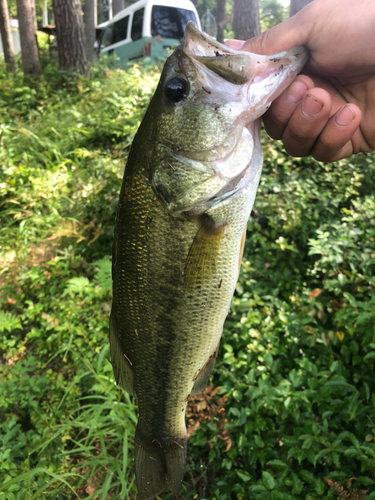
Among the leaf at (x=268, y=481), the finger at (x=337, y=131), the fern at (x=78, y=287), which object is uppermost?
the finger at (x=337, y=131)

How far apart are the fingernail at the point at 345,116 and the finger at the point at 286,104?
173 millimetres

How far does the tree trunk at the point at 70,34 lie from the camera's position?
25.5 ft

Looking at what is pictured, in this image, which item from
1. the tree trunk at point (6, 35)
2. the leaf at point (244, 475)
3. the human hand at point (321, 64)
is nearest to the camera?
the human hand at point (321, 64)

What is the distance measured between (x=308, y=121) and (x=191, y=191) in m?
0.69

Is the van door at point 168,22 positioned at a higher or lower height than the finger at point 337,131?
lower

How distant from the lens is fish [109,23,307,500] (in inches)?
50.7

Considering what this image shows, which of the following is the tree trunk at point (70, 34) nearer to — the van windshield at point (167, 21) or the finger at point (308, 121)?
the van windshield at point (167, 21)

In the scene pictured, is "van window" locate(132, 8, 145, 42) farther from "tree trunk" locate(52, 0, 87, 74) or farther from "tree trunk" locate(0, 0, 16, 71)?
"tree trunk" locate(0, 0, 16, 71)

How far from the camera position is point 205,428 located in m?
2.36

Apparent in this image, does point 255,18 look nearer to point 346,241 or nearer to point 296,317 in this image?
point 346,241

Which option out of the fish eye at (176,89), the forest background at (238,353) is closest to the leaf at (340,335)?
the forest background at (238,353)

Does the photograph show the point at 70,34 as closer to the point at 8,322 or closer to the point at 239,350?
the point at 8,322

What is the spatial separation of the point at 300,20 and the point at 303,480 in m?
2.42

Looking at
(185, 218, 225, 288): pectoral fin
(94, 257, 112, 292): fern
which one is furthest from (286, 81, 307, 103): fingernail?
(94, 257, 112, 292): fern
